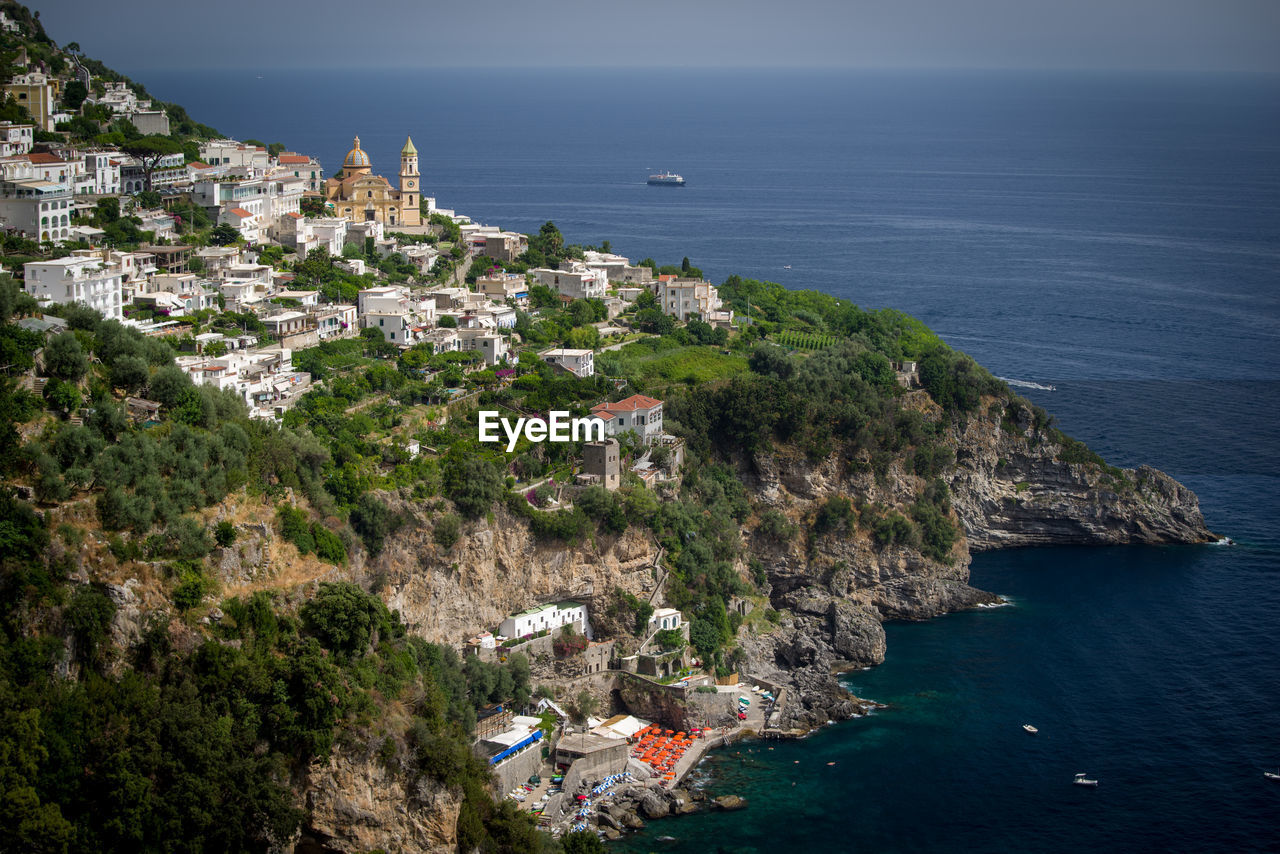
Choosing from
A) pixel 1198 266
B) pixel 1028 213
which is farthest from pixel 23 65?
pixel 1028 213

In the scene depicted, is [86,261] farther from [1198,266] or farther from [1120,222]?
[1120,222]

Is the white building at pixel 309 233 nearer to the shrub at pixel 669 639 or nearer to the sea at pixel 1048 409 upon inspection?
the shrub at pixel 669 639

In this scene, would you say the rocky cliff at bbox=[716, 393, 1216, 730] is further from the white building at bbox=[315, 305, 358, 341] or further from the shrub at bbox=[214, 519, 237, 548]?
the shrub at bbox=[214, 519, 237, 548]

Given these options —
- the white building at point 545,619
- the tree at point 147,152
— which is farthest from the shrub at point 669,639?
the tree at point 147,152

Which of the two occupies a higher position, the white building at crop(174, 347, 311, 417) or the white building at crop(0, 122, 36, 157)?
the white building at crop(0, 122, 36, 157)

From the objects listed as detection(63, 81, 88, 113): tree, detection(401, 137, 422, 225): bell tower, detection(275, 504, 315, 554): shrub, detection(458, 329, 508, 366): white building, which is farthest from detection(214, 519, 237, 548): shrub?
detection(401, 137, 422, 225): bell tower

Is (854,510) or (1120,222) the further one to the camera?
(1120,222)

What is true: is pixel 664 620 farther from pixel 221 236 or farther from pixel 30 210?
pixel 30 210

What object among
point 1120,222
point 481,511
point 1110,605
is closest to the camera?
point 481,511
